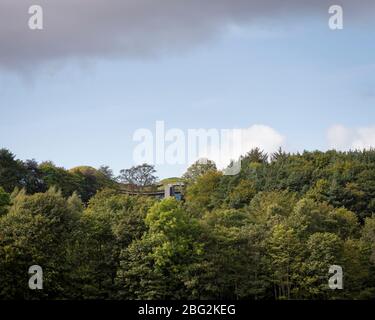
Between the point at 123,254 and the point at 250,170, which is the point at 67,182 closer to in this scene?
the point at 250,170

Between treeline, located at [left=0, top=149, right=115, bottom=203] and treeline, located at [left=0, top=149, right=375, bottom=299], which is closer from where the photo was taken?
treeline, located at [left=0, top=149, right=375, bottom=299]

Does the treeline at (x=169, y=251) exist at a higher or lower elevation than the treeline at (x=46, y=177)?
lower

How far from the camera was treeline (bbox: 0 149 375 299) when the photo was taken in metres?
47.3

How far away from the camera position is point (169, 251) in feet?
162

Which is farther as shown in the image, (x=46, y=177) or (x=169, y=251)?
(x=46, y=177)

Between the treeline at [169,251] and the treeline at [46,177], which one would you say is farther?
the treeline at [46,177]

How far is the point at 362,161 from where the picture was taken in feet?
274

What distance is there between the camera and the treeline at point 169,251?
4728 cm

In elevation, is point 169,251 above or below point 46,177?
below

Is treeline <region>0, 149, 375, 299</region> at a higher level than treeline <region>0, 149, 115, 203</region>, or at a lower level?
lower
